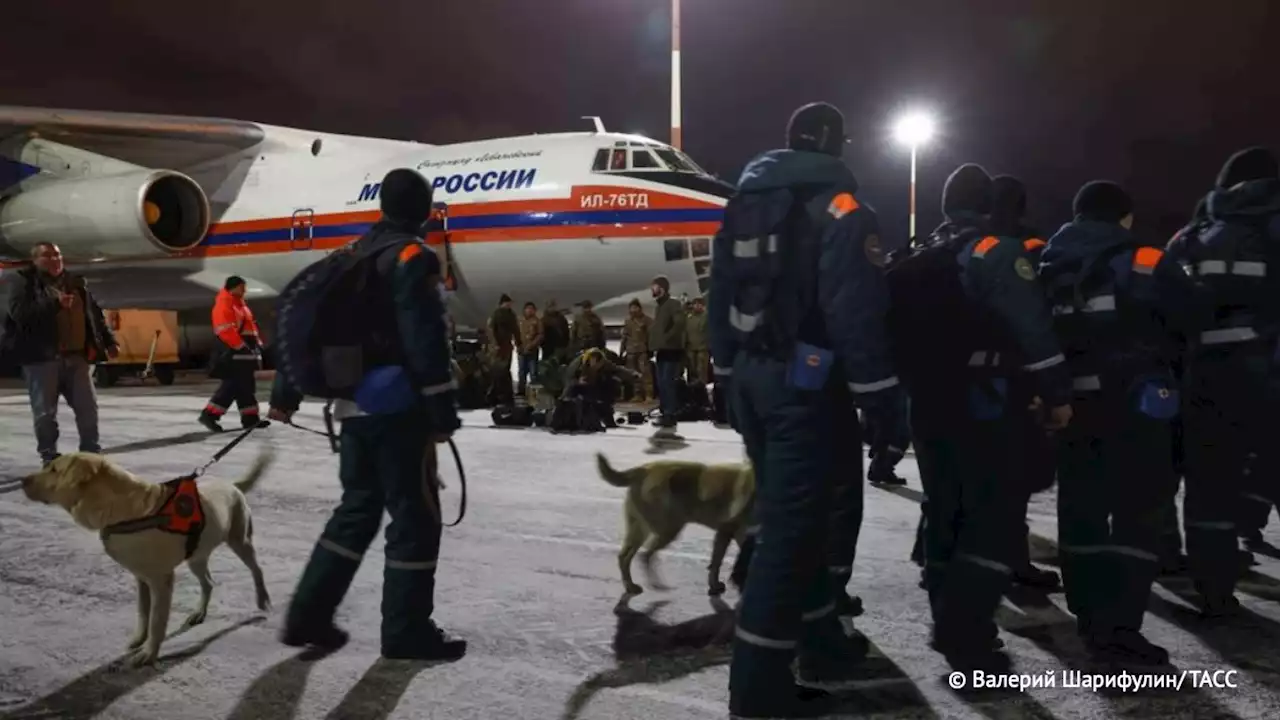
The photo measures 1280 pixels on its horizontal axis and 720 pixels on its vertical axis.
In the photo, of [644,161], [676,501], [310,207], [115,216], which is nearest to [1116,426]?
[676,501]

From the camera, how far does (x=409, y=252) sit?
322cm

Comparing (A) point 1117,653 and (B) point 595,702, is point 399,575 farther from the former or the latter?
(A) point 1117,653

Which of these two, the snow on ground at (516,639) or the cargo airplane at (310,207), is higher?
the cargo airplane at (310,207)

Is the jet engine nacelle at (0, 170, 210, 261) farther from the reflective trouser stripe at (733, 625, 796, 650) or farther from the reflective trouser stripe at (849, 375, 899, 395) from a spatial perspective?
the reflective trouser stripe at (849, 375, 899, 395)

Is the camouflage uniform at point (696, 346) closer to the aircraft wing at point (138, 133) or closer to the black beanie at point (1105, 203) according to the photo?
the black beanie at point (1105, 203)

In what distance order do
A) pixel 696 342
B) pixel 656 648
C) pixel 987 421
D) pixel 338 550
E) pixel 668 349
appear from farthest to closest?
pixel 696 342
pixel 668 349
pixel 656 648
pixel 338 550
pixel 987 421

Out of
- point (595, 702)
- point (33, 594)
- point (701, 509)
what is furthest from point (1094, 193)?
point (33, 594)

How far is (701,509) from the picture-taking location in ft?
13.3

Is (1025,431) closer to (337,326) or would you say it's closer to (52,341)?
(337,326)

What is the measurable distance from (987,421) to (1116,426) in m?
0.53

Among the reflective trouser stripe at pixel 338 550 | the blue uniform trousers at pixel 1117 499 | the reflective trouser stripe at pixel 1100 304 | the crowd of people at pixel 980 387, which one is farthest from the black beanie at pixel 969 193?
the reflective trouser stripe at pixel 338 550

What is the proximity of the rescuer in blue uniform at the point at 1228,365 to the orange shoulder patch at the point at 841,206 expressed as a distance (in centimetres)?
190

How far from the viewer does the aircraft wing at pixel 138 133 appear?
1501 cm

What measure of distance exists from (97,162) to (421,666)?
16.4 meters
